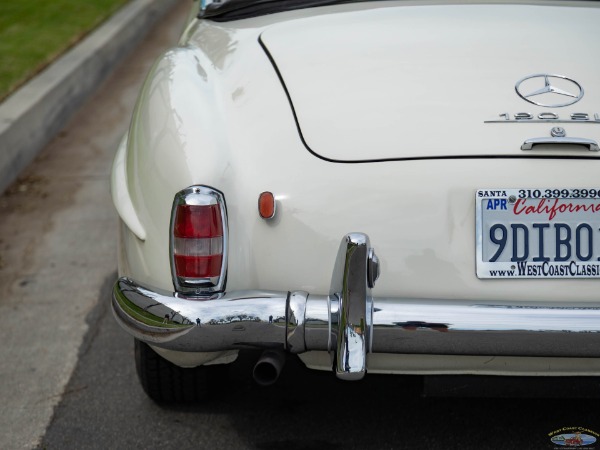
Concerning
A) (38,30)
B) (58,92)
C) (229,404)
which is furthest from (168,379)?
(38,30)

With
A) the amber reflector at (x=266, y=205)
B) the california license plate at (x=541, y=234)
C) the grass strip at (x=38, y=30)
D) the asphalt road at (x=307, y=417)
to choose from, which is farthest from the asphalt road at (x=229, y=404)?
the grass strip at (x=38, y=30)

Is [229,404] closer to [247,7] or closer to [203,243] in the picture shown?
[203,243]

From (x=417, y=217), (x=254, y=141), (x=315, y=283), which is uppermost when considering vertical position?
(x=254, y=141)

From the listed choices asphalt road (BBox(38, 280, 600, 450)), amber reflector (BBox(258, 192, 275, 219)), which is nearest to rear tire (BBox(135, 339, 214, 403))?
asphalt road (BBox(38, 280, 600, 450))

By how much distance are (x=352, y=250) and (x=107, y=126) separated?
5415 millimetres

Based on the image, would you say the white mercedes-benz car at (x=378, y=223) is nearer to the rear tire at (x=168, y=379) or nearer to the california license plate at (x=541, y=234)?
the california license plate at (x=541, y=234)

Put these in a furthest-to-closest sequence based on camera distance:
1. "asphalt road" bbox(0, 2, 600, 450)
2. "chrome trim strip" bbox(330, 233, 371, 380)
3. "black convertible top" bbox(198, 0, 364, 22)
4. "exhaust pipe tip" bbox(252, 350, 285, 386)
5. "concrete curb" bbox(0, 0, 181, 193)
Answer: "concrete curb" bbox(0, 0, 181, 193) < "black convertible top" bbox(198, 0, 364, 22) < "asphalt road" bbox(0, 2, 600, 450) < "exhaust pipe tip" bbox(252, 350, 285, 386) < "chrome trim strip" bbox(330, 233, 371, 380)

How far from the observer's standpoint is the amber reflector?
2756 millimetres

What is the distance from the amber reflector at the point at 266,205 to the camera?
2756 millimetres

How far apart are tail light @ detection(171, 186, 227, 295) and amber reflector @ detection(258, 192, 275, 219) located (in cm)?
10

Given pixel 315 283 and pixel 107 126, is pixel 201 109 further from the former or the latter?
pixel 107 126

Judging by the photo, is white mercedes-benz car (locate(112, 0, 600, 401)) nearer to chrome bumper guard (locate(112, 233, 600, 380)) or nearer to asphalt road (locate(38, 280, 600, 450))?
chrome bumper guard (locate(112, 233, 600, 380))

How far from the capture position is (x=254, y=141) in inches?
113

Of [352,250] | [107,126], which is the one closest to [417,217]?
[352,250]
